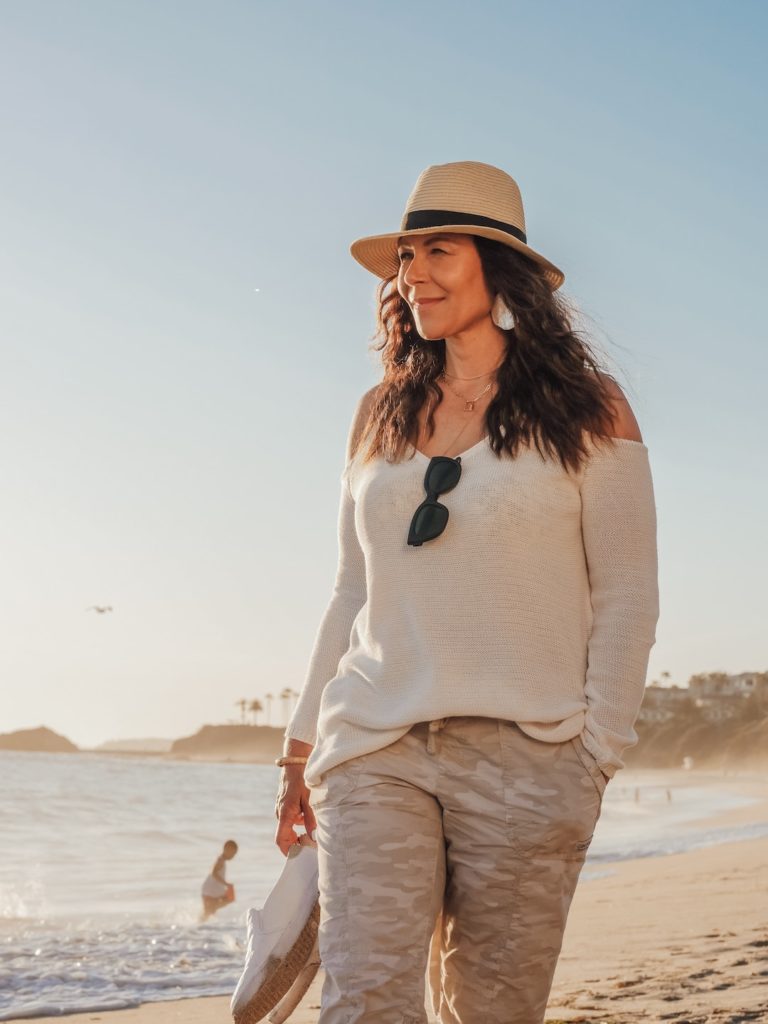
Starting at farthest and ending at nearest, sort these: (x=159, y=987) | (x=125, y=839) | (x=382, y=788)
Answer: (x=125, y=839) < (x=159, y=987) < (x=382, y=788)

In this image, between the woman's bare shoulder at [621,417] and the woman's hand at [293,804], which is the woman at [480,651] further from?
the woman's hand at [293,804]

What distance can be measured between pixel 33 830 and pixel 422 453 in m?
26.8

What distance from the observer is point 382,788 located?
238 centimetres

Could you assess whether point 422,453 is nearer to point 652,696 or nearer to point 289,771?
point 289,771

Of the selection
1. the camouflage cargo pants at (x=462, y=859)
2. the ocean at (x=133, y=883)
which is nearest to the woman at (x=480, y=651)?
the camouflage cargo pants at (x=462, y=859)

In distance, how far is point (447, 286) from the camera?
2.74m

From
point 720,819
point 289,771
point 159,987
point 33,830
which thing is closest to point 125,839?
point 33,830

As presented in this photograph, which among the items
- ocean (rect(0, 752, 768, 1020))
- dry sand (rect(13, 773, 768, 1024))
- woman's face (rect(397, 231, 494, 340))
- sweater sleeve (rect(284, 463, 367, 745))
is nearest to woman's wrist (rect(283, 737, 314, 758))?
sweater sleeve (rect(284, 463, 367, 745))

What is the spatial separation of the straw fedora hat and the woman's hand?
4.00ft

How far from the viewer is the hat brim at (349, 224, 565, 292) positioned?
2.71 m

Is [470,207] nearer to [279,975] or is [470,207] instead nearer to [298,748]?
[298,748]

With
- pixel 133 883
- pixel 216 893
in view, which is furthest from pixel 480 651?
pixel 133 883

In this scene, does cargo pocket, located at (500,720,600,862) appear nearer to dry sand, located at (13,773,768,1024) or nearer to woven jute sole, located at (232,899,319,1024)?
woven jute sole, located at (232,899,319,1024)

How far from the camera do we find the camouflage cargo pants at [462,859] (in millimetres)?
2316
